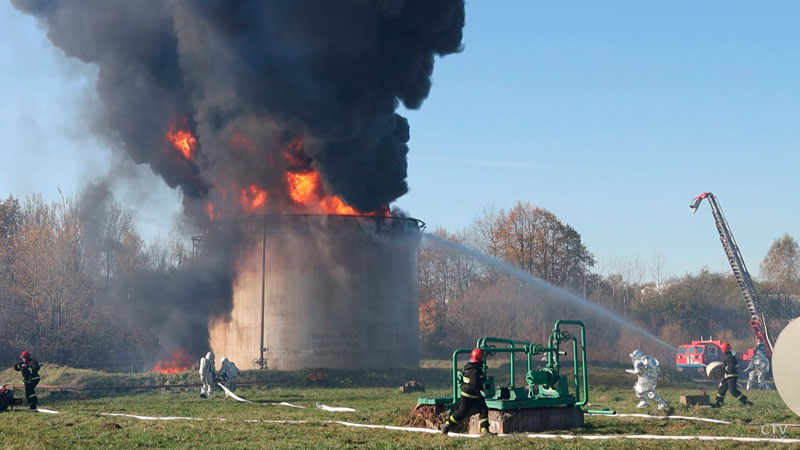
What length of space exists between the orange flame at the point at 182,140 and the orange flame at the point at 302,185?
4.86 meters

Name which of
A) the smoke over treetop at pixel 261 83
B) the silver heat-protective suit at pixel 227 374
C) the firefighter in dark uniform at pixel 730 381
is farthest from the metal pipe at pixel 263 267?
the firefighter in dark uniform at pixel 730 381

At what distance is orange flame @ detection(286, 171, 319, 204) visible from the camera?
3603 centimetres

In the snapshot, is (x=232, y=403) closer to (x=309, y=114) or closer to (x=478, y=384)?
(x=478, y=384)

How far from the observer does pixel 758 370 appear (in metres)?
28.7

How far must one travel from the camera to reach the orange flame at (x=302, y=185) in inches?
1419

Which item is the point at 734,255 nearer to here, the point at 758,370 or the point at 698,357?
the point at 698,357

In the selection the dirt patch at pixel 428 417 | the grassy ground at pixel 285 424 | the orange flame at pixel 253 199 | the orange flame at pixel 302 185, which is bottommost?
the grassy ground at pixel 285 424

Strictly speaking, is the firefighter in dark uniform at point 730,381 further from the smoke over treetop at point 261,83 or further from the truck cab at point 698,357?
the truck cab at point 698,357

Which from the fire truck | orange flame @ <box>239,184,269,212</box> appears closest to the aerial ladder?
the fire truck

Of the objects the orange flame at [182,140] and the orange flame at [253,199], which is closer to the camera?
the orange flame at [253,199]

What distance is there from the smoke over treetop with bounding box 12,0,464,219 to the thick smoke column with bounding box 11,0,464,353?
0.05m

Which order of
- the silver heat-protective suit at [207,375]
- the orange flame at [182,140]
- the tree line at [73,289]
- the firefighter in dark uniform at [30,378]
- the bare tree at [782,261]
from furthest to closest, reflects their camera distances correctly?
1. the bare tree at [782,261]
2. the tree line at [73,289]
3. the orange flame at [182,140]
4. the silver heat-protective suit at [207,375]
5. the firefighter in dark uniform at [30,378]

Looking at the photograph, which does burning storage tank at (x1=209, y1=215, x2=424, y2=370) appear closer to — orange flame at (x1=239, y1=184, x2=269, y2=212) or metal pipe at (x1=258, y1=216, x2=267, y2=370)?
metal pipe at (x1=258, y1=216, x2=267, y2=370)

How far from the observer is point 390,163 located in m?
36.3
